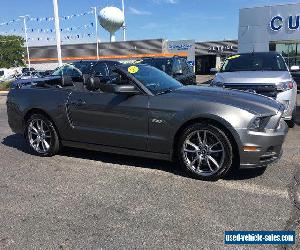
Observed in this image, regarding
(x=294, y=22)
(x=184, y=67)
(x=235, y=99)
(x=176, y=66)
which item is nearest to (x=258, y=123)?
(x=235, y=99)

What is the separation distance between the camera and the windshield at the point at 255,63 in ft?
29.0

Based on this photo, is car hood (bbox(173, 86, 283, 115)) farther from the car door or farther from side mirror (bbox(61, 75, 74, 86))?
side mirror (bbox(61, 75, 74, 86))

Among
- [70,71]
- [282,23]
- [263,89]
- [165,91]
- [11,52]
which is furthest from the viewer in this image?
[11,52]

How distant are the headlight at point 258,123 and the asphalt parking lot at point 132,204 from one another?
2.29ft

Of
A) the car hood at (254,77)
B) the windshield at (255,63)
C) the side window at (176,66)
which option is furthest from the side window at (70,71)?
the car hood at (254,77)

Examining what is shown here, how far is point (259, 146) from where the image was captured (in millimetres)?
4570

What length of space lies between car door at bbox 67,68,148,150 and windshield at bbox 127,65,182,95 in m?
0.27

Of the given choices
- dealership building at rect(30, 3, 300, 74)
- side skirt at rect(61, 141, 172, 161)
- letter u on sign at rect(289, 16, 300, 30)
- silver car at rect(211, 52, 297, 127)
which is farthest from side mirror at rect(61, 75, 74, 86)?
letter u on sign at rect(289, 16, 300, 30)

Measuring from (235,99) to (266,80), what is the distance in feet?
10.1

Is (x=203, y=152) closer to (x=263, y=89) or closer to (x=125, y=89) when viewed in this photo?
(x=125, y=89)

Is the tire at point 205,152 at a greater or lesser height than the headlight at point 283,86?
lesser

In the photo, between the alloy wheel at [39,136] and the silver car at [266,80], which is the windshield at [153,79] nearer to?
the alloy wheel at [39,136]

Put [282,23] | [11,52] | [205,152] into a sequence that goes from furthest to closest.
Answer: [11,52] → [282,23] → [205,152]

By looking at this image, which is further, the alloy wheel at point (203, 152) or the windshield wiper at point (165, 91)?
the windshield wiper at point (165, 91)
